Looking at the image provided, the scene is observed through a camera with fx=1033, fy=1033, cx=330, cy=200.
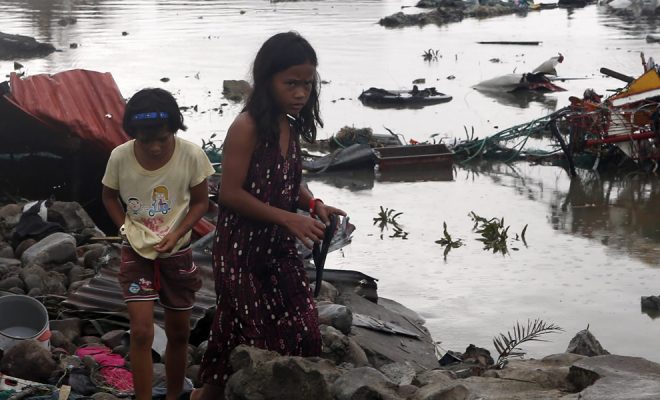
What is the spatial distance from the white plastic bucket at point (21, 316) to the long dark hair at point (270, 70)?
67.5 inches

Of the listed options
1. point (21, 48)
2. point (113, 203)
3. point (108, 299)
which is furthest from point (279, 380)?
point (21, 48)

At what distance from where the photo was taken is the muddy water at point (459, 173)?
736 cm

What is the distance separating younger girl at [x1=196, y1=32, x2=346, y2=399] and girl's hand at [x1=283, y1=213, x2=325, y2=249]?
0.11ft

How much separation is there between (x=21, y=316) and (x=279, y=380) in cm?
178

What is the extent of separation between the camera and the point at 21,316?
16.1 feet

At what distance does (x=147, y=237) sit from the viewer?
12.9 ft

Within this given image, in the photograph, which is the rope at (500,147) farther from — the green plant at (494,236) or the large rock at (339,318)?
the large rock at (339,318)

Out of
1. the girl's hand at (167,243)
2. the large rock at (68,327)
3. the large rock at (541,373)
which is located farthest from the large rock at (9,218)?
the large rock at (541,373)

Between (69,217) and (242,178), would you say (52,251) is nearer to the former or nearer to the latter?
(69,217)

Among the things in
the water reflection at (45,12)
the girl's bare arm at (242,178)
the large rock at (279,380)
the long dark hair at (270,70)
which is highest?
the long dark hair at (270,70)

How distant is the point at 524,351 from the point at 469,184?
5.02 meters

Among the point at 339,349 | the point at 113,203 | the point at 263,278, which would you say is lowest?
the point at 339,349

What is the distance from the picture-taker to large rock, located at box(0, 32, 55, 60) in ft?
73.3

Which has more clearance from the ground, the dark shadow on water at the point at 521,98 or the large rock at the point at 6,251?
the large rock at the point at 6,251
